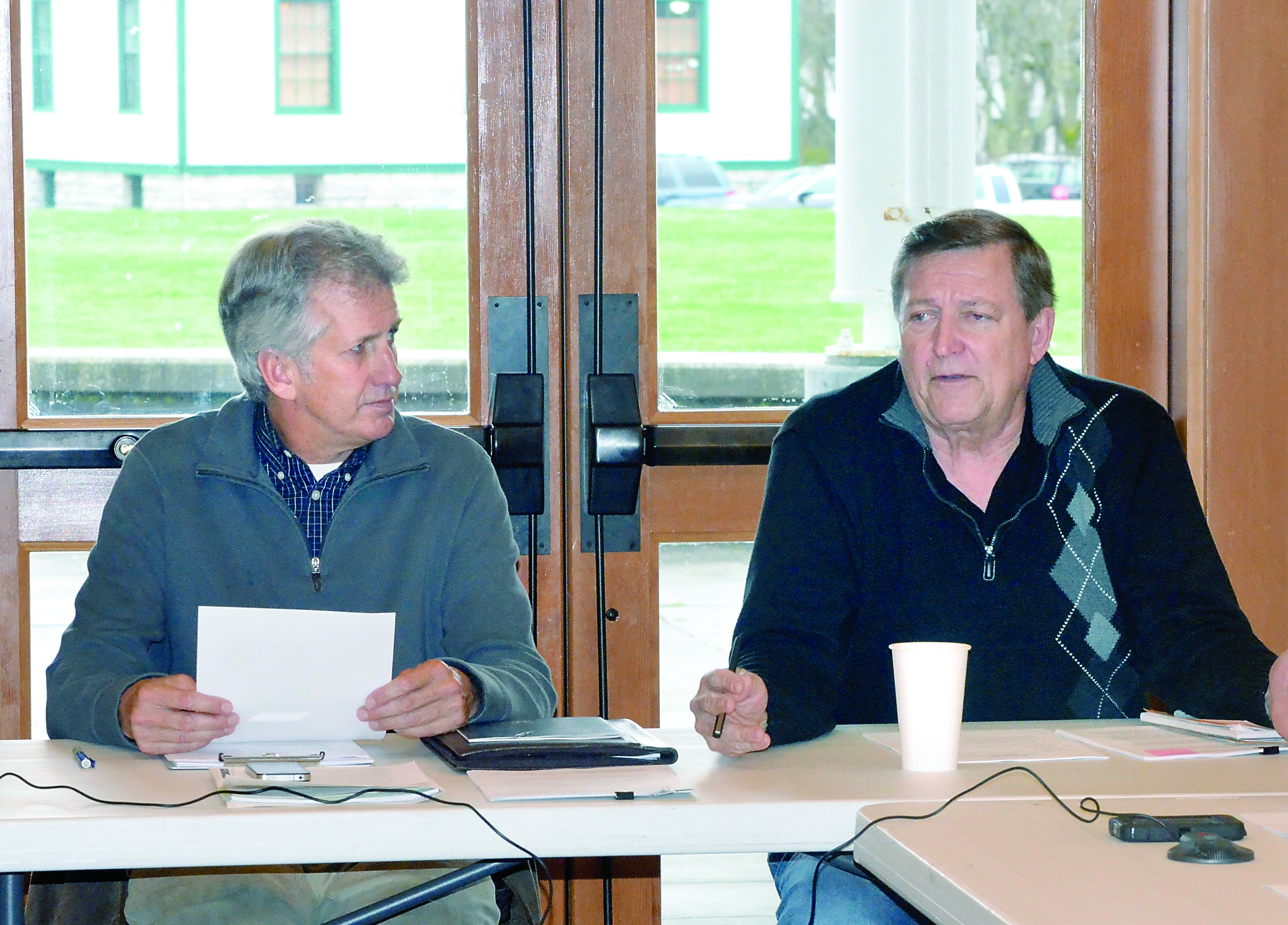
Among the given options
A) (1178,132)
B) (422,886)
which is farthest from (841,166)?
(422,886)

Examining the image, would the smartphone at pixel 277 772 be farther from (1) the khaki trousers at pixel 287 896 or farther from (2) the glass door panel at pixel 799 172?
(2) the glass door panel at pixel 799 172

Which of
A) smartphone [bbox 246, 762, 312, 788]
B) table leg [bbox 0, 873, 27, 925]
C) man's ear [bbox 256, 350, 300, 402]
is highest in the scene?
man's ear [bbox 256, 350, 300, 402]

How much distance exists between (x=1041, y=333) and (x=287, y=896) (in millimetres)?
1281

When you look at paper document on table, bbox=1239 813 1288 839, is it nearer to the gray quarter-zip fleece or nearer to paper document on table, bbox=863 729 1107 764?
paper document on table, bbox=863 729 1107 764

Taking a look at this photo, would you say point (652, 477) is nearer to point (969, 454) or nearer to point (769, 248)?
point (769, 248)

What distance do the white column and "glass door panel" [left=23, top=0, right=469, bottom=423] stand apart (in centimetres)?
74

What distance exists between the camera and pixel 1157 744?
5.51ft

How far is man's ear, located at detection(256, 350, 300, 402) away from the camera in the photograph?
205 cm

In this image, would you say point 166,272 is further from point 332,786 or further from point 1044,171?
point 1044,171

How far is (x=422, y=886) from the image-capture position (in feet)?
4.84

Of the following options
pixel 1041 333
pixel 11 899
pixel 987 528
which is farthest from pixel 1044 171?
pixel 11 899

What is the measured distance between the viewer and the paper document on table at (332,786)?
1.37m

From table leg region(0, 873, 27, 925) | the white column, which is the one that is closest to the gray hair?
table leg region(0, 873, 27, 925)

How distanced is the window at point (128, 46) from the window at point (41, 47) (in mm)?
113
